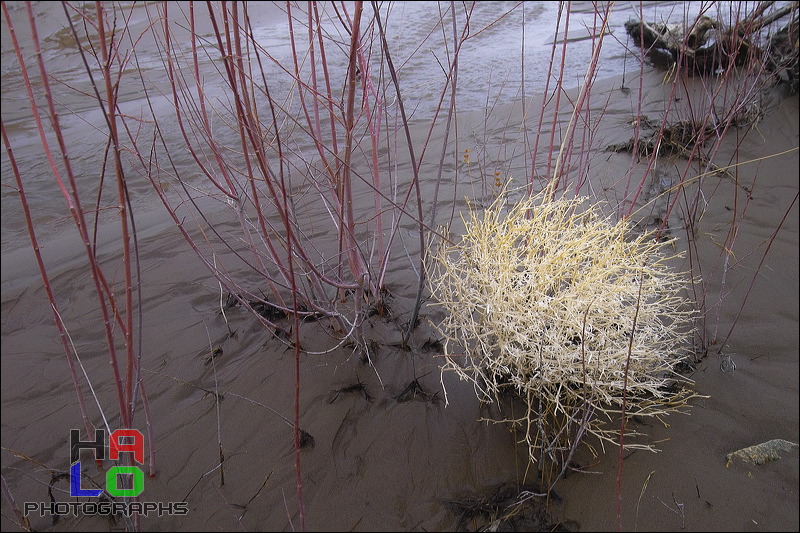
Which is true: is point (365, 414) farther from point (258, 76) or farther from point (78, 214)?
point (258, 76)

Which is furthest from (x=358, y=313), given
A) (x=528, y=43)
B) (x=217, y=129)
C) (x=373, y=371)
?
(x=528, y=43)

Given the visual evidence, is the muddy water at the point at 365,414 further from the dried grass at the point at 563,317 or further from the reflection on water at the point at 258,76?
the reflection on water at the point at 258,76

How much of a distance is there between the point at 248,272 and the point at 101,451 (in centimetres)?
137

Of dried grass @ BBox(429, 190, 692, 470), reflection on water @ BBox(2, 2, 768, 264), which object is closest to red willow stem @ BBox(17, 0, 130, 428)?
dried grass @ BBox(429, 190, 692, 470)

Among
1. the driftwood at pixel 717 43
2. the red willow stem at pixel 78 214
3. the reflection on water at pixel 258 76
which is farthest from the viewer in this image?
the reflection on water at pixel 258 76

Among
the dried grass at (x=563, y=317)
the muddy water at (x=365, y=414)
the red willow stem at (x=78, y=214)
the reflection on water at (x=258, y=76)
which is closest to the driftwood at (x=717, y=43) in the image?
the reflection on water at (x=258, y=76)

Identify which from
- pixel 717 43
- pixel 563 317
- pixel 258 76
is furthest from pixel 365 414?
pixel 258 76

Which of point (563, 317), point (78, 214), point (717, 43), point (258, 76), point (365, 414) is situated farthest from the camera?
point (258, 76)

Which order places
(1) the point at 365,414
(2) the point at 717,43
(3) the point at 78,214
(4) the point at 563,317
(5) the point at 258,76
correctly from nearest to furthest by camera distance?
(3) the point at 78,214
(4) the point at 563,317
(1) the point at 365,414
(2) the point at 717,43
(5) the point at 258,76

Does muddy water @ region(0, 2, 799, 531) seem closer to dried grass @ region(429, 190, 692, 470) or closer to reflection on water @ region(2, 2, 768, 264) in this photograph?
dried grass @ region(429, 190, 692, 470)

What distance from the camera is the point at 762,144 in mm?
4117

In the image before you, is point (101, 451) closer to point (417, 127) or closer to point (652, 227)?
point (652, 227)

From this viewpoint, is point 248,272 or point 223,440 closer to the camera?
point 223,440

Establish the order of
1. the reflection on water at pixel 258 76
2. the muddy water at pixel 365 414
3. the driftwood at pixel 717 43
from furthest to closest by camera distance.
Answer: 1. the reflection on water at pixel 258 76
2. the driftwood at pixel 717 43
3. the muddy water at pixel 365 414
